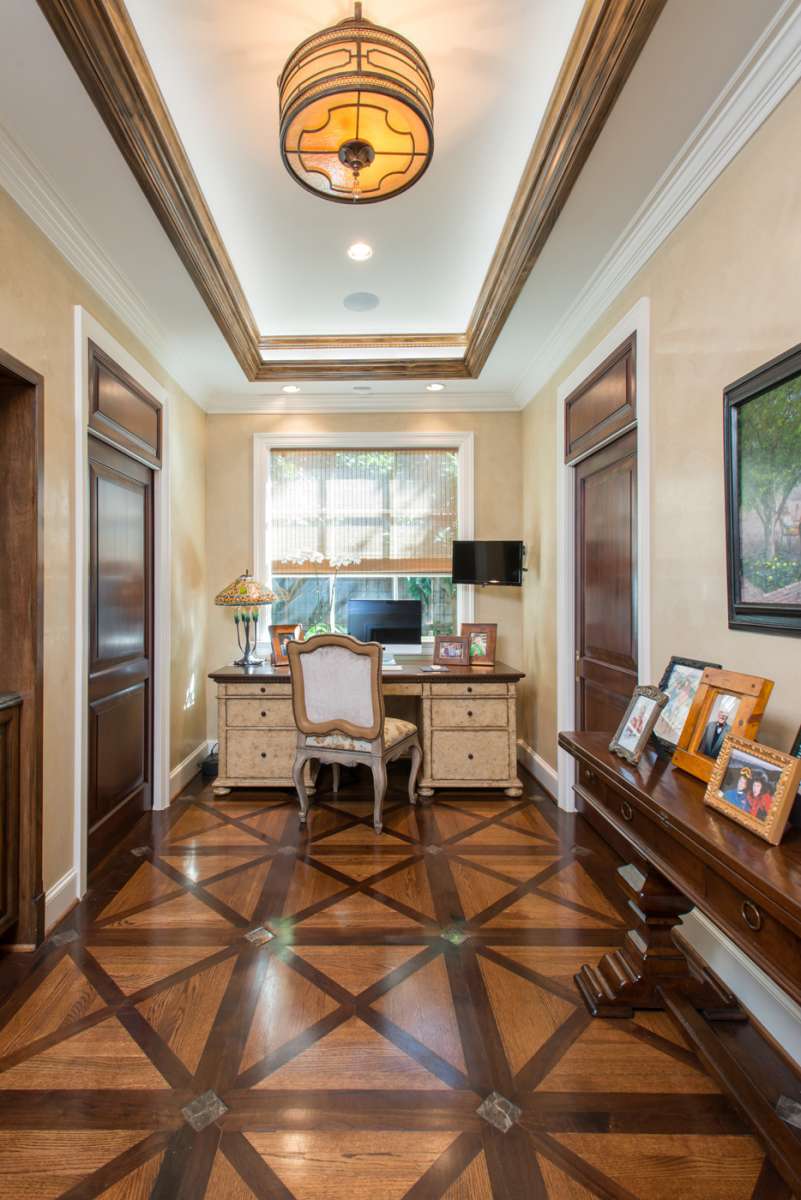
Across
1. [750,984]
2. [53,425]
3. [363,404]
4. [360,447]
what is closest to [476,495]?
[360,447]

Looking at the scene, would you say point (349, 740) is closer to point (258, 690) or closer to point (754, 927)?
point (258, 690)

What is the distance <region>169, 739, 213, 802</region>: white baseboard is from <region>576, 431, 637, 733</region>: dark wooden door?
2.57 metres

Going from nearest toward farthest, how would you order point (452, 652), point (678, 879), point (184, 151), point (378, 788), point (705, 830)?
point (705, 830) → point (678, 879) → point (184, 151) → point (378, 788) → point (452, 652)

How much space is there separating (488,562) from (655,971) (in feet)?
9.37

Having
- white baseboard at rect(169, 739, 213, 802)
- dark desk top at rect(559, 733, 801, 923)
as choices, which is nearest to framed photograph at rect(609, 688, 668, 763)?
dark desk top at rect(559, 733, 801, 923)

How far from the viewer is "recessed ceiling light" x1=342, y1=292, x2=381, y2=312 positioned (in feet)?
11.6

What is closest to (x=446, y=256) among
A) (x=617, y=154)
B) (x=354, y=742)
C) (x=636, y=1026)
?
(x=617, y=154)

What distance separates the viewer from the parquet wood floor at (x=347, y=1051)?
1366 millimetres

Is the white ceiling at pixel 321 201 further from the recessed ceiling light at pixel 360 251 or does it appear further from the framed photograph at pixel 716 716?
the framed photograph at pixel 716 716

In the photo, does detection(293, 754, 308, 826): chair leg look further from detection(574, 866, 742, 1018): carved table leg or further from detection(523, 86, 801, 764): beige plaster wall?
detection(523, 86, 801, 764): beige plaster wall

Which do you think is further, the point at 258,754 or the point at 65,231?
the point at 258,754

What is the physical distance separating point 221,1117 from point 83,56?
283cm

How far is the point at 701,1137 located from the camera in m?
1.46

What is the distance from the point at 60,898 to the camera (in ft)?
7.97
